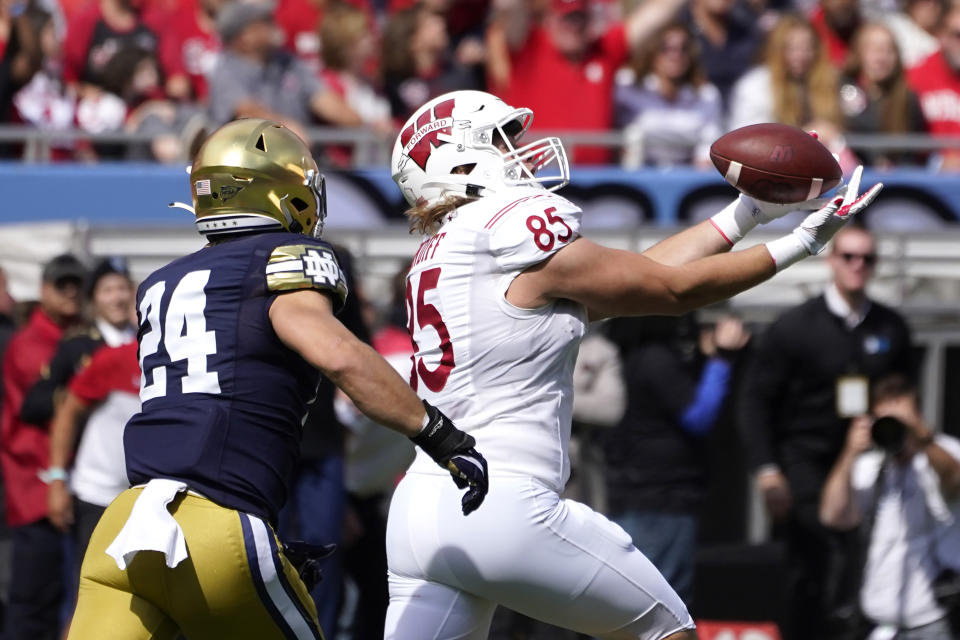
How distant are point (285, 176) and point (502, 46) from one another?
5.24 m

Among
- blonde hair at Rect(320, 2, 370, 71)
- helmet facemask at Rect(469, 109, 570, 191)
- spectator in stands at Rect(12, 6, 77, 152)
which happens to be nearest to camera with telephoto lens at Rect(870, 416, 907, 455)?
helmet facemask at Rect(469, 109, 570, 191)

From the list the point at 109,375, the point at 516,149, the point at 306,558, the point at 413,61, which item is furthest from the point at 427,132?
the point at 413,61

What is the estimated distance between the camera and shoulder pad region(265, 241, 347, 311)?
3.64 m

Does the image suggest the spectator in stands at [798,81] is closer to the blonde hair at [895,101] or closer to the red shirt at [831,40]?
the blonde hair at [895,101]

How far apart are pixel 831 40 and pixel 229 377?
267 inches

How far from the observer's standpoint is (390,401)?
3.52 metres

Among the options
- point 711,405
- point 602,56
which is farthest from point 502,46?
point 711,405

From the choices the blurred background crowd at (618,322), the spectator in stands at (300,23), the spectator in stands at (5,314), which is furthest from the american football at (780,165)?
the spectator in stands at (300,23)

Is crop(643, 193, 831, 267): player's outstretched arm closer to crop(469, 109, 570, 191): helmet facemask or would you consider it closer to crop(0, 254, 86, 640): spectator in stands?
crop(469, 109, 570, 191): helmet facemask

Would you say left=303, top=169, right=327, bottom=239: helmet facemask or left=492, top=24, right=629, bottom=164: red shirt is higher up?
left=492, top=24, right=629, bottom=164: red shirt

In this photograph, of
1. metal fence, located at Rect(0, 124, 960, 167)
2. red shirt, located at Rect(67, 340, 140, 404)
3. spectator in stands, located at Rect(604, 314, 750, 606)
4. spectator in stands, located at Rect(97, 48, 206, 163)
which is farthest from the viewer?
spectator in stands, located at Rect(97, 48, 206, 163)

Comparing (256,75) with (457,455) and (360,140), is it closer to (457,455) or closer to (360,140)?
(360,140)

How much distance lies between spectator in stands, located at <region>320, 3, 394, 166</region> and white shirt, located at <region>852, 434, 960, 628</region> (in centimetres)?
369

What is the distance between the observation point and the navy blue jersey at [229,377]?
3.66 metres
